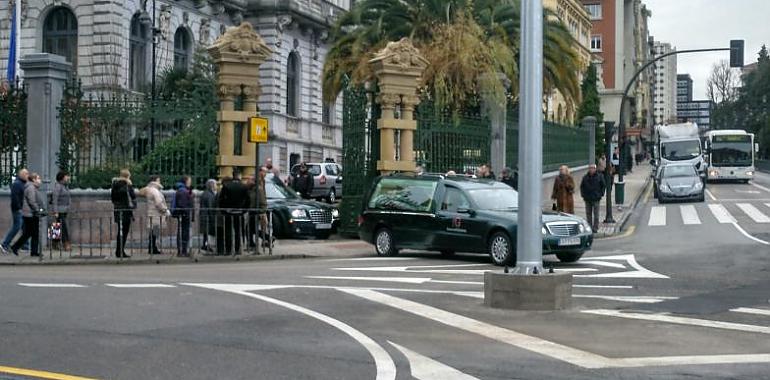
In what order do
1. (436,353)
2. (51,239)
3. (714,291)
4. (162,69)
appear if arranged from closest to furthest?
(436,353) → (714,291) → (51,239) → (162,69)

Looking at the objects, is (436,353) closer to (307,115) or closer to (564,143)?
(564,143)

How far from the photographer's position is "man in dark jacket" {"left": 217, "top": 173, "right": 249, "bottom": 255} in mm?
20688

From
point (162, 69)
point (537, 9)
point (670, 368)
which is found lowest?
point (670, 368)

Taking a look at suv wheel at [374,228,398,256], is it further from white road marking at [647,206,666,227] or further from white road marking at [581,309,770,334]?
white road marking at [647,206,666,227]

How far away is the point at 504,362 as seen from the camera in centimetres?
889

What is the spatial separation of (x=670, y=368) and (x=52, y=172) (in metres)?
17.2

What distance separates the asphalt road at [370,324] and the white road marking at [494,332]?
0.06 feet

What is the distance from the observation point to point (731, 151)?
61469 millimetres

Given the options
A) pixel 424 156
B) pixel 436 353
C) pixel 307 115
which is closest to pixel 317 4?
pixel 307 115

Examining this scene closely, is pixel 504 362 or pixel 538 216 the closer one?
pixel 504 362

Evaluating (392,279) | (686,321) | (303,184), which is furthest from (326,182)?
(686,321)

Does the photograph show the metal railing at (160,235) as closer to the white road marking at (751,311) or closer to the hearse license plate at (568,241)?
the hearse license plate at (568,241)

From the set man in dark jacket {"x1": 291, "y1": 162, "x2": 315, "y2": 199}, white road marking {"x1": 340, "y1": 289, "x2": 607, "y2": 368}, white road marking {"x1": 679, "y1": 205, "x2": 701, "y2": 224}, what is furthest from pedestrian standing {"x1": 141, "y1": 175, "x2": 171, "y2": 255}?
white road marking {"x1": 679, "y1": 205, "x2": 701, "y2": 224}

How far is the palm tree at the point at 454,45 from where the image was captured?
32594mm
